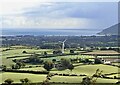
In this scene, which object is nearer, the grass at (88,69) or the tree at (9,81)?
the tree at (9,81)

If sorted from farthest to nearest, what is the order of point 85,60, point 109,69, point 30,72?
point 85,60
point 109,69
point 30,72

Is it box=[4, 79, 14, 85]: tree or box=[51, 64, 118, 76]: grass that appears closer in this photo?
box=[4, 79, 14, 85]: tree

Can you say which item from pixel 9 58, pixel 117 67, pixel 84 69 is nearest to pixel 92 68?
pixel 84 69

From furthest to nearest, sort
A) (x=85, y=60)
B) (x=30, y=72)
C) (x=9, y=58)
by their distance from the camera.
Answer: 1. (x=9, y=58)
2. (x=85, y=60)
3. (x=30, y=72)

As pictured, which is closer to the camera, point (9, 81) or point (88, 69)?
point (9, 81)

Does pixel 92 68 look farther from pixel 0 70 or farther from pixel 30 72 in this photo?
pixel 0 70

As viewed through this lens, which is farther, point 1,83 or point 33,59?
point 33,59

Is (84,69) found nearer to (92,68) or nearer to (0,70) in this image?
(92,68)

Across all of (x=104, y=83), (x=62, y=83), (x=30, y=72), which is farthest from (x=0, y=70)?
(x=104, y=83)

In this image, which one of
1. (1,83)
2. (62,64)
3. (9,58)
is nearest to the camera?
(1,83)
